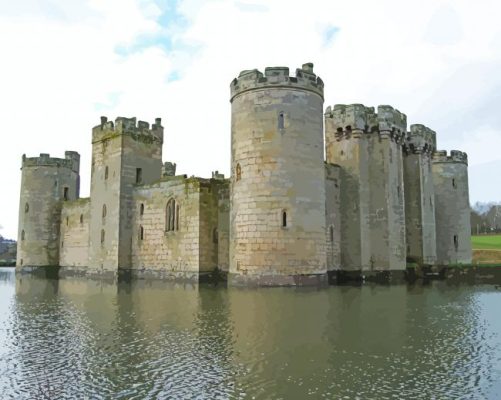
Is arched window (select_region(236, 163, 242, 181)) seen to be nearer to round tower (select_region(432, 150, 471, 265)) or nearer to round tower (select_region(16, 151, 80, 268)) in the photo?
round tower (select_region(432, 150, 471, 265))


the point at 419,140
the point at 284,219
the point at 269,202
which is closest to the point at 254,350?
the point at 284,219

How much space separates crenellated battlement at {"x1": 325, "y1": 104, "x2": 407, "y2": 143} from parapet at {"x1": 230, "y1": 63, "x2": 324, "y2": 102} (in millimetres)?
5238

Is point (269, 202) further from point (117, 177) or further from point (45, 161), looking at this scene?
point (45, 161)

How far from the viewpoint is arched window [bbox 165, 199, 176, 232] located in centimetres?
2914

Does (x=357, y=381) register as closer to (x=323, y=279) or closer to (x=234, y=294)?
(x=234, y=294)

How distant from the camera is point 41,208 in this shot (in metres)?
41.5

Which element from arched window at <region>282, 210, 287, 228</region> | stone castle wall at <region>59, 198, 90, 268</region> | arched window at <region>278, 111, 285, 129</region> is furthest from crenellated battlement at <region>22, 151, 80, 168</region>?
arched window at <region>282, 210, 287, 228</region>

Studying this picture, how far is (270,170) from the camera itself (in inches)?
885

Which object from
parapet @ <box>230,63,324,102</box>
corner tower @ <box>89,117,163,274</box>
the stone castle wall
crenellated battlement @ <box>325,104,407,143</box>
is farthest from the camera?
the stone castle wall

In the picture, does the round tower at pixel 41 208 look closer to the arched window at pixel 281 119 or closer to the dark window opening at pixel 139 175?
the dark window opening at pixel 139 175

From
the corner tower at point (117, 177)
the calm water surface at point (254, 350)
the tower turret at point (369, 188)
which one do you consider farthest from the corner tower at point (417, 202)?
the corner tower at point (117, 177)

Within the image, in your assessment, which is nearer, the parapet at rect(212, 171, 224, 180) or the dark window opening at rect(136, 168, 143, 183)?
the dark window opening at rect(136, 168, 143, 183)

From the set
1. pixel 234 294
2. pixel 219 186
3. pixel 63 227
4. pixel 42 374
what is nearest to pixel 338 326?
pixel 42 374

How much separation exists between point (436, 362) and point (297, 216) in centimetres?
1401
